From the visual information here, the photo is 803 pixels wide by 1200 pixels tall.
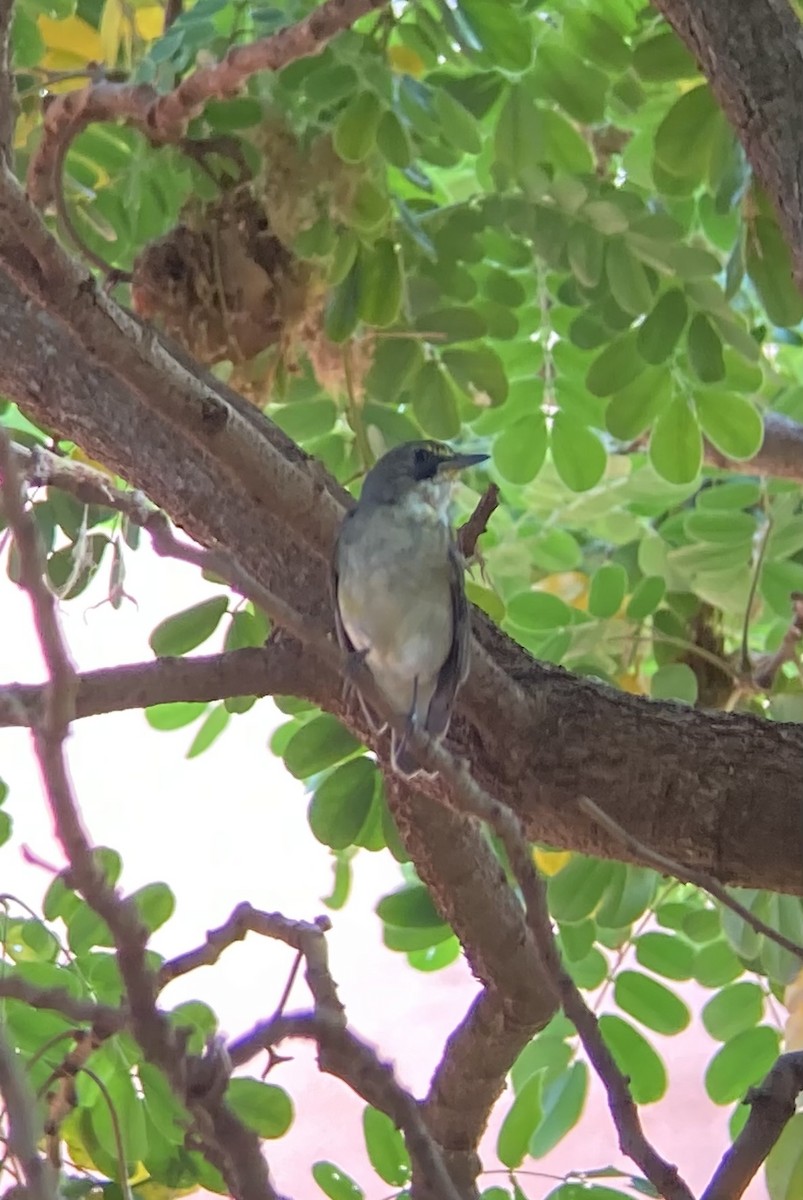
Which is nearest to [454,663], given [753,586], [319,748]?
[319,748]

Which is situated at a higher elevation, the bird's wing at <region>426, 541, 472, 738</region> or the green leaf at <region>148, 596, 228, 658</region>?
the green leaf at <region>148, 596, 228, 658</region>

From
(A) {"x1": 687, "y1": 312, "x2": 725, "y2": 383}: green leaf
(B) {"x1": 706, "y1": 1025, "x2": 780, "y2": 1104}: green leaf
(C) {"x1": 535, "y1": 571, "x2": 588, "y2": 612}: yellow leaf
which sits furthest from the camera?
(C) {"x1": 535, "y1": 571, "x2": 588, "y2": 612}: yellow leaf

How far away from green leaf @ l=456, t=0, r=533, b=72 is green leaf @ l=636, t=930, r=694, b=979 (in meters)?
1.06

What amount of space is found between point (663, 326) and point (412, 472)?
1.11ft

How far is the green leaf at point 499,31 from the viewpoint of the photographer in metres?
1.29

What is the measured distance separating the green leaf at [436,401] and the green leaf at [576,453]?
0.13 m

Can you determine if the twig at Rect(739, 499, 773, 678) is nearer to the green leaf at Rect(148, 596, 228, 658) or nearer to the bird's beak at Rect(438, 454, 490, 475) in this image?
the bird's beak at Rect(438, 454, 490, 475)

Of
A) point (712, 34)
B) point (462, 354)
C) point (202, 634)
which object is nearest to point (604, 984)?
point (202, 634)

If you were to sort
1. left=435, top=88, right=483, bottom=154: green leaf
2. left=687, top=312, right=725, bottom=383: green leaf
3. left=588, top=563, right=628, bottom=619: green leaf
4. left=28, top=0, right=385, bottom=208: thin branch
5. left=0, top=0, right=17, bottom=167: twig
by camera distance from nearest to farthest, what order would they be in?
left=0, top=0, right=17, bottom=167: twig → left=28, top=0, right=385, bottom=208: thin branch → left=435, top=88, right=483, bottom=154: green leaf → left=687, top=312, right=725, bottom=383: green leaf → left=588, top=563, right=628, bottom=619: green leaf

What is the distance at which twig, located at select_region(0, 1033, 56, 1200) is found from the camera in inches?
18.7

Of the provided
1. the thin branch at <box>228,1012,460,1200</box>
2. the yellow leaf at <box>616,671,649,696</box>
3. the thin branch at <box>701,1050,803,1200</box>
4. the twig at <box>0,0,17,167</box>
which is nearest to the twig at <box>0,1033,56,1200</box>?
the thin branch at <box>228,1012,460,1200</box>

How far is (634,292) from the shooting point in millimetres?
1406

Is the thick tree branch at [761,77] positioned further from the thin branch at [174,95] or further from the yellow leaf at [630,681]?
the yellow leaf at [630,681]

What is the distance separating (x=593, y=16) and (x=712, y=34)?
30cm
